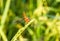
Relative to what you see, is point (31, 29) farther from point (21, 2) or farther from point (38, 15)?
point (21, 2)

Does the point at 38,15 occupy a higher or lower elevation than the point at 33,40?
higher

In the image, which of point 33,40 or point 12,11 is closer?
point 33,40

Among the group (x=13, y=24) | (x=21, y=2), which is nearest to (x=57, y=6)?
(x=21, y=2)

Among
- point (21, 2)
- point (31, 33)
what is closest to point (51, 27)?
point (31, 33)

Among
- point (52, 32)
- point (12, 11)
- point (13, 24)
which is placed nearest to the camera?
point (52, 32)

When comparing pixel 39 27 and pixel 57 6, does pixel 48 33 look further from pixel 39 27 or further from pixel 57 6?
pixel 57 6

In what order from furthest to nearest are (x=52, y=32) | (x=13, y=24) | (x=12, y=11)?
1. (x=12, y=11)
2. (x=13, y=24)
3. (x=52, y=32)
